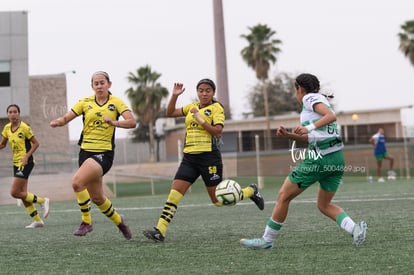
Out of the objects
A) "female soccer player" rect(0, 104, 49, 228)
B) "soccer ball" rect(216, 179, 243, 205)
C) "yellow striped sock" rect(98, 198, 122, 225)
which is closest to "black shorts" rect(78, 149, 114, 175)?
"yellow striped sock" rect(98, 198, 122, 225)

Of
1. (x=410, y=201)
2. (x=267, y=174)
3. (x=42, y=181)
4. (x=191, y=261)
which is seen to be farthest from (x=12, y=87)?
(x=191, y=261)

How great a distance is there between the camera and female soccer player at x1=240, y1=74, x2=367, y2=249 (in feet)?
24.9

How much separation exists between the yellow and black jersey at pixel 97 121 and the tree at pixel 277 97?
72953 millimetres

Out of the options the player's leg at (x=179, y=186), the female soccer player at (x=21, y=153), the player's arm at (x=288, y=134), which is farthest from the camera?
the female soccer player at (x=21, y=153)

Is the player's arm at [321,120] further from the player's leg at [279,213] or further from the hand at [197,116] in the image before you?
the hand at [197,116]

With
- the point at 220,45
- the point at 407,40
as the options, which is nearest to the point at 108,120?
the point at 220,45

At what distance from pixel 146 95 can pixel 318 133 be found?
6217 cm

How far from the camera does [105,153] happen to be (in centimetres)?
928

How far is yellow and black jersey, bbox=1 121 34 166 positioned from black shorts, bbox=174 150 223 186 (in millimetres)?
4298

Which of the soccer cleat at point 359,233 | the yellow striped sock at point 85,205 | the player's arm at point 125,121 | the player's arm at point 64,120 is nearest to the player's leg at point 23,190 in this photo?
the yellow striped sock at point 85,205

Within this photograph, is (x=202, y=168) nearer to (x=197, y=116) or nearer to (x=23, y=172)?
(x=197, y=116)

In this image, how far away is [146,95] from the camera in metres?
69.4

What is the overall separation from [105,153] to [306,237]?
8.66ft

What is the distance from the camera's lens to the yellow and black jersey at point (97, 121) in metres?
9.24
